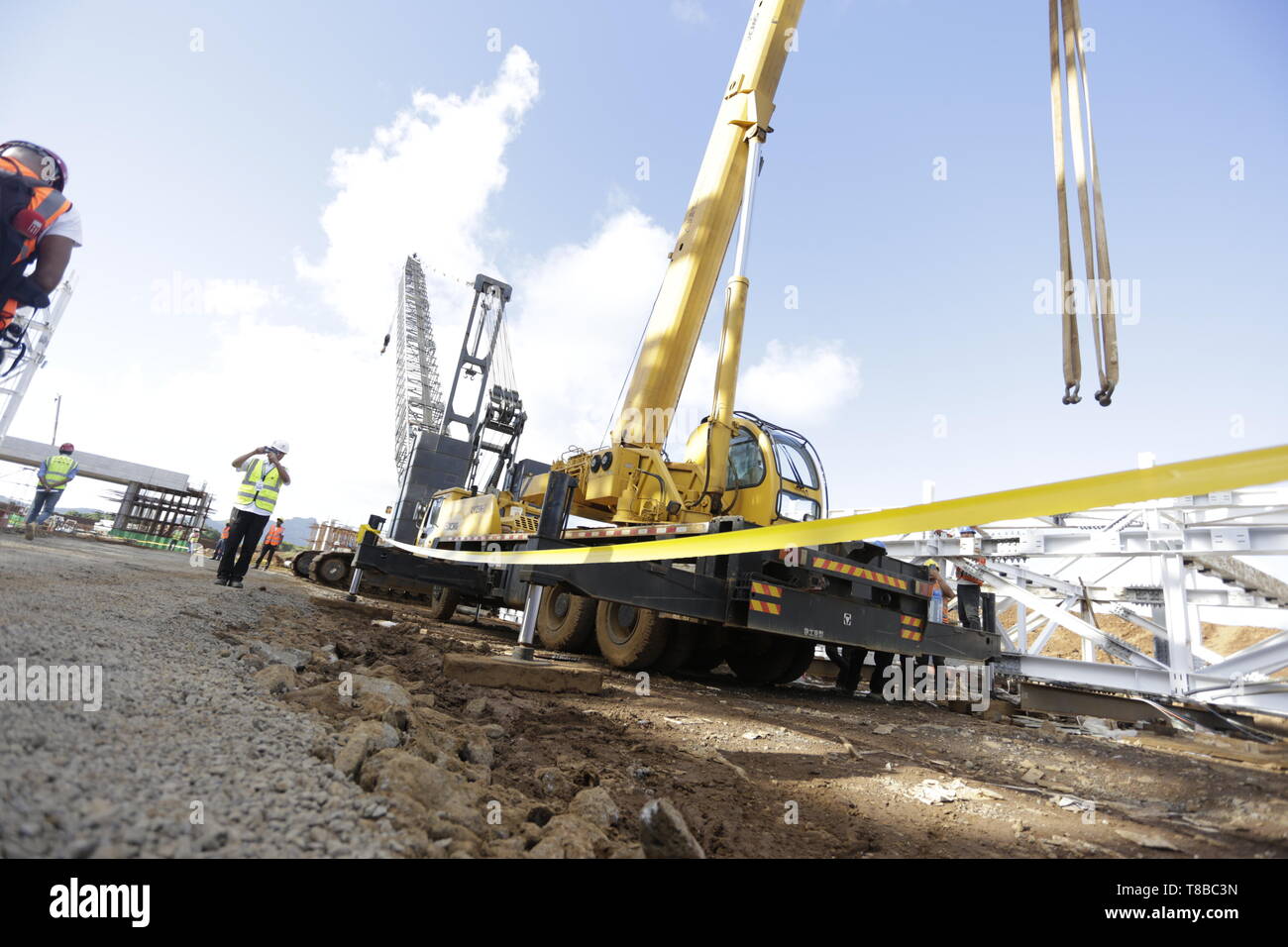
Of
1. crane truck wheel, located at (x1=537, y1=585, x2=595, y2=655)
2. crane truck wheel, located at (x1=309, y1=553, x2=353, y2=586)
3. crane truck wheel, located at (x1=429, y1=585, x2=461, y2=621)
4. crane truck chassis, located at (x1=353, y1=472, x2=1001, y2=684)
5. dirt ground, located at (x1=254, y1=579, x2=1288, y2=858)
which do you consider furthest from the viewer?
crane truck wheel, located at (x1=309, y1=553, x2=353, y2=586)

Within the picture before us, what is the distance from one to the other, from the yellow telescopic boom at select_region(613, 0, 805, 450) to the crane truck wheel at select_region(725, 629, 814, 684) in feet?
8.50

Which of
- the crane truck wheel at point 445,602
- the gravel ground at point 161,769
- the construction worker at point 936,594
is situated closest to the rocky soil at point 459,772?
the gravel ground at point 161,769

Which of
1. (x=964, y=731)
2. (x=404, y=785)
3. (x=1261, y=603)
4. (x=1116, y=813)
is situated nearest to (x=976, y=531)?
(x=1261, y=603)

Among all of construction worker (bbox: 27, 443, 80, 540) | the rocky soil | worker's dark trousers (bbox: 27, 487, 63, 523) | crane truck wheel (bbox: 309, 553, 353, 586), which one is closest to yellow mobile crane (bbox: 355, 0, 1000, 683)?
the rocky soil

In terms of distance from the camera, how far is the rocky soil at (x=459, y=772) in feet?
4.32

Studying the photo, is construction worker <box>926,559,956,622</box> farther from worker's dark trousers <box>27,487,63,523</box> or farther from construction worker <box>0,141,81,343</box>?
worker's dark trousers <box>27,487,63,523</box>

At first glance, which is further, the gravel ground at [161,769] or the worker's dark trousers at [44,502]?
the worker's dark trousers at [44,502]

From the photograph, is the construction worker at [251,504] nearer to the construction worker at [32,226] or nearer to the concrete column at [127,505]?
the construction worker at [32,226]

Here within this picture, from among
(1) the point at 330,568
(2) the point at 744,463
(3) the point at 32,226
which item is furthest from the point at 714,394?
(1) the point at 330,568

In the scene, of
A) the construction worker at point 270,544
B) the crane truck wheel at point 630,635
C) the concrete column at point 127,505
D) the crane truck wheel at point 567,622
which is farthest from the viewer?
the concrete column at point 127,505

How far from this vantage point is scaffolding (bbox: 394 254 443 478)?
26469 millimetres

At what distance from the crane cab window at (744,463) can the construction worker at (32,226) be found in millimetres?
5374
